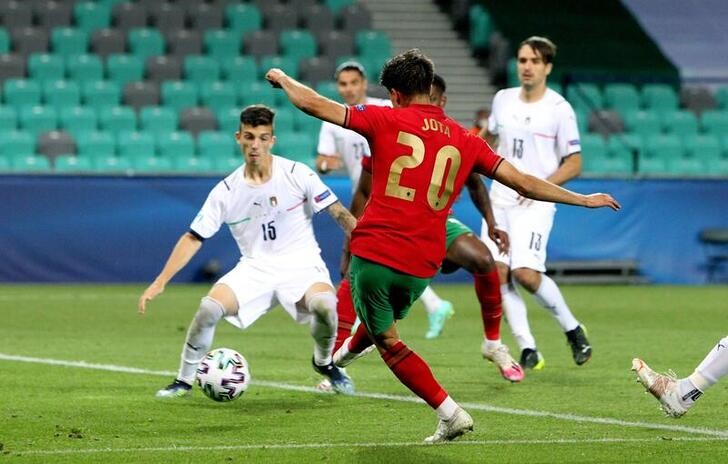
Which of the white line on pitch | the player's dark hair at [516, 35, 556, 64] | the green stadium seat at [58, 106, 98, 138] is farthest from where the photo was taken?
the green stadium seat at [58, 106, 98, 138]

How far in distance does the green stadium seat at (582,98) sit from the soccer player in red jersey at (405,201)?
15.5m

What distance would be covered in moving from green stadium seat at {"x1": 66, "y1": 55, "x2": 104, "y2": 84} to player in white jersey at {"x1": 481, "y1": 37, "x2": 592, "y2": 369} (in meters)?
11.6

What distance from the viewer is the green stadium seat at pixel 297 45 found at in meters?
22.7

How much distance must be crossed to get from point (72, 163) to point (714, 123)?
1002 centimetres

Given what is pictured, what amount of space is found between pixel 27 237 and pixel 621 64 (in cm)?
1154

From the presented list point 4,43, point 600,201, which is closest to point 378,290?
point 600,201

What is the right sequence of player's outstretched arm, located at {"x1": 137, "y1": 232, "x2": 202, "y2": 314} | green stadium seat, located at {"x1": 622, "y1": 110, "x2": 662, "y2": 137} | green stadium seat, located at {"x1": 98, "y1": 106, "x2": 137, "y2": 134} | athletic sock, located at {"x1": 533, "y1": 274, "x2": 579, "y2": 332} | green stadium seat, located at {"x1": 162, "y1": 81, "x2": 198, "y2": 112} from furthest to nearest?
green stadium seat, located at {"x1": 622, "y1": 110, "x2": 662, "y2": 137} → green stadium seat, located at {"x1": 162, "y1": 81, "x2": 198, "y2": 112} → green stadium seat, located at {"x1": 98, "y1": 106, "x2": 137, "y2": 134} → athletic sock, located at {"x1": 533, "y1": 274, "x2": 579, "y2": 332} → player's outstretched arm, located at {"x1": 137, "y1": 232, "x2": 202, "y2": 314}

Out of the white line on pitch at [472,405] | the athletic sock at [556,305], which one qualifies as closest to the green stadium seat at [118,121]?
the white line on pitch at [472,405]

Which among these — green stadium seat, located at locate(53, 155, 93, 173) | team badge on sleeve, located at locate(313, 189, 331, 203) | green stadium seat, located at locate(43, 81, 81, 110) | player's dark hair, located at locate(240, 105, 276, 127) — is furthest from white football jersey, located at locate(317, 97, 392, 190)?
green stadium seat, located at locate(43, 81, 81, 110)

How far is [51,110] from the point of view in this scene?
2027cm

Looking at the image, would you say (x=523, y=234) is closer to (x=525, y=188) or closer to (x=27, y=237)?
(x=525, y=188)

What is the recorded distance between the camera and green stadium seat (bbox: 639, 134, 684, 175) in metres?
21.7

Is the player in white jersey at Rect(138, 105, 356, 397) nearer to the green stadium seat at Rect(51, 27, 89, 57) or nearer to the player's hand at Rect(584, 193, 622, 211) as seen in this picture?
the player's hand at Rect(584, 193, 622, 211)

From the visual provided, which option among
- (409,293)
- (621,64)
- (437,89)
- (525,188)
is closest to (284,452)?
(409,293)
